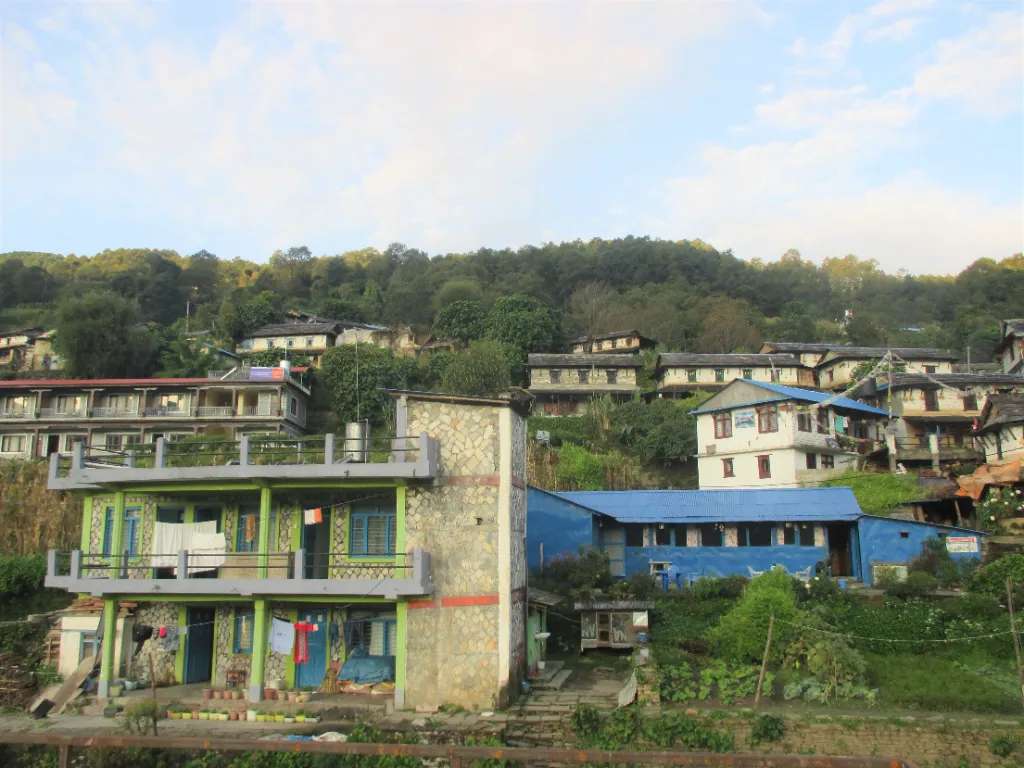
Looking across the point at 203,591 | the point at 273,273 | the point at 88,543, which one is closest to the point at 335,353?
the point at 88,543

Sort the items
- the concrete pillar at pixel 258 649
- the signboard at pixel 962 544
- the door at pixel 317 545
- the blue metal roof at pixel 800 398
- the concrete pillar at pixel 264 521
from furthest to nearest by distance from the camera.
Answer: the blue metal roof at pixel 800 398, the signboard at pixel 962 544, the door at pixel 317 545, the concrete pillar at pixel 264 521, the concrete pillar at pixel 258 649

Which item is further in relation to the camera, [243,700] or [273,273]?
[273,273]

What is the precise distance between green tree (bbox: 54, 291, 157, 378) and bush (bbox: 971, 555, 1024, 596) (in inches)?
1979

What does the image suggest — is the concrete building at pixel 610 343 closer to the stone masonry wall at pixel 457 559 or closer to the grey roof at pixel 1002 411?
the grey roof at pixel 1002 411

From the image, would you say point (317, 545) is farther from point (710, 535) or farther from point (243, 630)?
point (710, 535)

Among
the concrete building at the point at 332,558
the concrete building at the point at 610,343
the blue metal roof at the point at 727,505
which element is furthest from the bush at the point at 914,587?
the concrete building at the point at 610,343

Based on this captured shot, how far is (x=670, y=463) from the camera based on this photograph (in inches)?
1757

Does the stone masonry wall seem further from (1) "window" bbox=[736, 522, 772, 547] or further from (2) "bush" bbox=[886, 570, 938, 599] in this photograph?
(2) "bush" bbox=[886, 570, 938, 599]

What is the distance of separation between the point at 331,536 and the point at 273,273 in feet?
248

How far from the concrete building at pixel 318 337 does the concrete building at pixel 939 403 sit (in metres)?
33.6

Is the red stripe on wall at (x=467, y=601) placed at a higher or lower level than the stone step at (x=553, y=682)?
higher

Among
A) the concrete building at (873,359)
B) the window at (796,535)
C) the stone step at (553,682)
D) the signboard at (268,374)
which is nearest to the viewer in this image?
the stone step at (553,682)

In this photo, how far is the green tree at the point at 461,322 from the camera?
60.4 metres

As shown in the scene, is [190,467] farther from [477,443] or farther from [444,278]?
[444,278]
